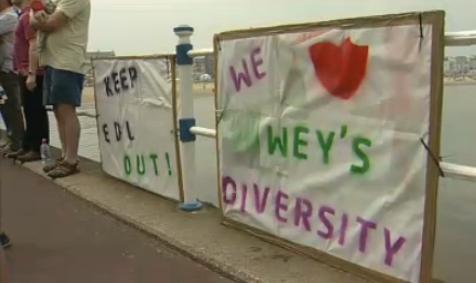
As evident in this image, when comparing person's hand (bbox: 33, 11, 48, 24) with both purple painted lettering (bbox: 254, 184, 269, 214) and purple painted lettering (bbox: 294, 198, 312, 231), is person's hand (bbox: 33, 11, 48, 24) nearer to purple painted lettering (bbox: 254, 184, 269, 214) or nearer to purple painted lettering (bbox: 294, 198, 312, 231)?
purple painted lettering (bbox: 254, 184, 269, 214)

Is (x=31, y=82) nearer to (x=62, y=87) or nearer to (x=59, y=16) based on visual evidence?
(x=62, y=87)

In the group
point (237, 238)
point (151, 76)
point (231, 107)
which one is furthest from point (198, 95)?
point (237, 238)

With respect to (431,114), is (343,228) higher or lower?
lower

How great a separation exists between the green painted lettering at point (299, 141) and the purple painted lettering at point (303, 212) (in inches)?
9.0

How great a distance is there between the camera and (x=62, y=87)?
5391mm

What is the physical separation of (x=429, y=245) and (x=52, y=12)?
154 inches

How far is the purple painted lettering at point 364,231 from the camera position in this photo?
9.66ft

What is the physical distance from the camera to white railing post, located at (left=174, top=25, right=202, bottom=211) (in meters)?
4.30

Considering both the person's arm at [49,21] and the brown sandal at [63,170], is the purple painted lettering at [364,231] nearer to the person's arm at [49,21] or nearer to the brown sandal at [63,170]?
the person's arm at [49,21]

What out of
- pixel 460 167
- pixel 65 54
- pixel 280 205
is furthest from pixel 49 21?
pixel 460 167

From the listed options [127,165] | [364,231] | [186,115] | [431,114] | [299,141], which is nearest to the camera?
[431,114]

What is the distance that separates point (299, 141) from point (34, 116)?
13.9 ft

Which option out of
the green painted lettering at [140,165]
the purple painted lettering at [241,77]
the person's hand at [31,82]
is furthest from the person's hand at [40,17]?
the purple painted lettering at [241,77]

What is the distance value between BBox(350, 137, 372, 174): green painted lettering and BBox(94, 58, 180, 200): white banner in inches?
74.5
